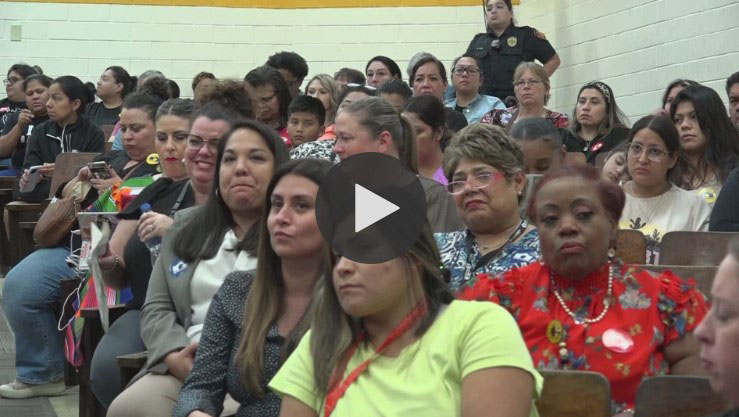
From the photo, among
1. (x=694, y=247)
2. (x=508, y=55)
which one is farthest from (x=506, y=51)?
(x=694, y=247)

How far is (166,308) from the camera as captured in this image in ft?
11.6

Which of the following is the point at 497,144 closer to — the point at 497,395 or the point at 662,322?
the point at 662,322

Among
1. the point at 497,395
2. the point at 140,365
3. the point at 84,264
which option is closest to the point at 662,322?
the point at 497,395

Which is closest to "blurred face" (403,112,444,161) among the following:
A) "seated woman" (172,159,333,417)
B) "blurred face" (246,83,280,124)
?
"blurred face" (246,83,280,124)

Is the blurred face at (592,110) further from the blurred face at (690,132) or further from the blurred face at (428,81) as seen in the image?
the blurred face at (690,132)

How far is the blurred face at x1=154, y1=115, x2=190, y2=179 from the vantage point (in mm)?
4484

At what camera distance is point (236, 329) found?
3002 millimetres

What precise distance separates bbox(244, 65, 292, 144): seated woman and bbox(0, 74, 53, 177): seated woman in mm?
2598

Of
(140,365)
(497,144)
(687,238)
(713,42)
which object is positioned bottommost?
(140,365)

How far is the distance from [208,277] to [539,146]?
177cm

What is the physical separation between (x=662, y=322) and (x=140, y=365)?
5.04ft

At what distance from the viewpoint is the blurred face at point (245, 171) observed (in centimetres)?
351

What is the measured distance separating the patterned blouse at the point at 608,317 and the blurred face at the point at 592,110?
3.60m

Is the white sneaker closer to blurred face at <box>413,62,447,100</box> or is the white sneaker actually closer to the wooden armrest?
the wooden armrest
